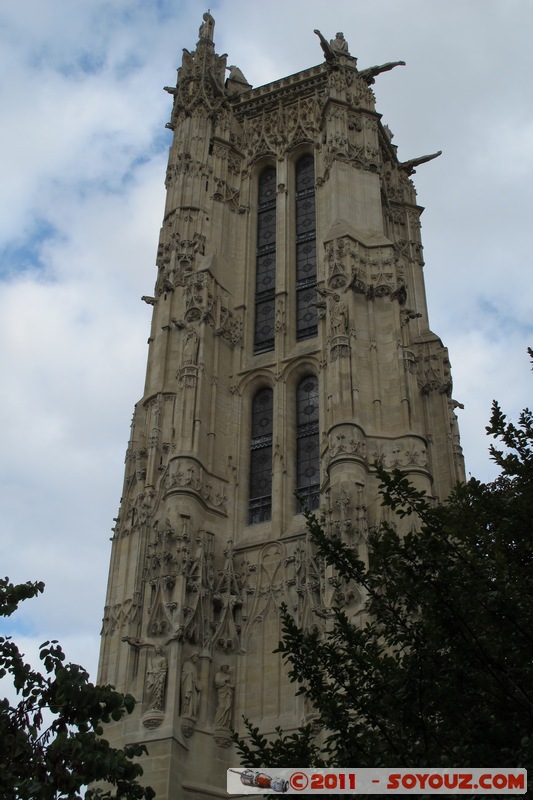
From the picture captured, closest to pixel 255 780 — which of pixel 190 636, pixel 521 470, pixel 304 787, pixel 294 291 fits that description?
pixel 304 787

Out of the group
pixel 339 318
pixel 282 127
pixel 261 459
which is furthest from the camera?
pixel 282 127

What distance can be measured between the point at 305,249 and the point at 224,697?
574 inches

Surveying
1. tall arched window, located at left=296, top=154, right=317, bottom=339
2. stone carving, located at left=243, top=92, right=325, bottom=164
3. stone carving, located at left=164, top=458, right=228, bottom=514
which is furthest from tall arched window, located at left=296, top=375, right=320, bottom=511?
stone carving, located at left=243, top=92, right=325, bottom=164

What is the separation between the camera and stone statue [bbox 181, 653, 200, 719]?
2075cm

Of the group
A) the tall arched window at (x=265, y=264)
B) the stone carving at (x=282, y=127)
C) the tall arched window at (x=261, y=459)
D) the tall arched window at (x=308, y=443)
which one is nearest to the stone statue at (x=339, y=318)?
the tall arched window at (x=308, y=443)

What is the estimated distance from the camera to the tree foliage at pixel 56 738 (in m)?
11.8

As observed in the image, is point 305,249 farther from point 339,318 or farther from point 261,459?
point 261,459

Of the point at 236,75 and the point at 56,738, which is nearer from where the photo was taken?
the point at 56,738

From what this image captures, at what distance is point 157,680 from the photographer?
20.6 m

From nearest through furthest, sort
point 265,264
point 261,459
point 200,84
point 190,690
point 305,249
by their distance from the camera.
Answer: point 190,690
point 261,459
point 305,249
point 265,264
point 200,84

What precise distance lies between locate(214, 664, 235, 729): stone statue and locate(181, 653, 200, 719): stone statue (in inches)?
22.4

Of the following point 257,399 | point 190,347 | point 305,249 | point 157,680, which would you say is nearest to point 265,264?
point 305,249

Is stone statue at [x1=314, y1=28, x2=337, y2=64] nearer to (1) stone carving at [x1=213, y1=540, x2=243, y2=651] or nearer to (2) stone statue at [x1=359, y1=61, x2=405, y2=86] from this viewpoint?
(2) stone statue at [x1=359, y1=61, x2=405, y2=86]

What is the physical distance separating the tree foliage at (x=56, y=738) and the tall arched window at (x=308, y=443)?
41.5 feet
